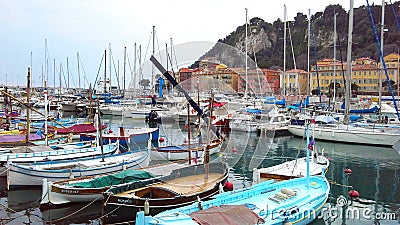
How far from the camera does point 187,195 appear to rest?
1180 cm

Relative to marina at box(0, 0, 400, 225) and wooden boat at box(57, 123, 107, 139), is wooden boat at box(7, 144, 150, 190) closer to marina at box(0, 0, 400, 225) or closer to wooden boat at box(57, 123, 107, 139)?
marina at box(0, 0, 400, 225)

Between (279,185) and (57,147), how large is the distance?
44.0 feet

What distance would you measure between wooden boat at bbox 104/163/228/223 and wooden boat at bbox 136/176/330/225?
1196 millimetres

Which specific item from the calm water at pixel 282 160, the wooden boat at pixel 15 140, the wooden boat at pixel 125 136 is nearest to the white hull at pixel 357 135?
the calm water at pixel 282 160

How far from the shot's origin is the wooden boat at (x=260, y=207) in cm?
903

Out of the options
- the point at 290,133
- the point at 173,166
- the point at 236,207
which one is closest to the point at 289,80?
the point at 290,133

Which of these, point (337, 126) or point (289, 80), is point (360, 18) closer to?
point (289, 80)

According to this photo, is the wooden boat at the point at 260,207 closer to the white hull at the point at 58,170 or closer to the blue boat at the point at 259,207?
the blue boat at the point at 259,207

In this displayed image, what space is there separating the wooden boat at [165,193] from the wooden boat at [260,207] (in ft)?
3.92

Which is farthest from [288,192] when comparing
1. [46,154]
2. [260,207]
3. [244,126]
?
[244,126]

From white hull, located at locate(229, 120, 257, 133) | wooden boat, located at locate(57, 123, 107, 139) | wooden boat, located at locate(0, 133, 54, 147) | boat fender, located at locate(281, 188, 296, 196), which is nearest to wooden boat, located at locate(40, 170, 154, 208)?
boat fender, located at locate(281, 188, 296, 196)

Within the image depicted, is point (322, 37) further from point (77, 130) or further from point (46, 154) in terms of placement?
point (46, 154)

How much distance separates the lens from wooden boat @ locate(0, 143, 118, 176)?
1697 centimetres

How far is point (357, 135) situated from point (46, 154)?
22217 millimetres
